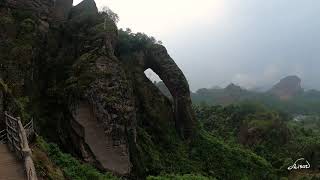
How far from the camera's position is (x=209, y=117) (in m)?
77.9

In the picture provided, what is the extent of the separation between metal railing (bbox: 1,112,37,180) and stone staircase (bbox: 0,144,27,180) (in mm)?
189

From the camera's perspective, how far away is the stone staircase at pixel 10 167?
14070 millimetres

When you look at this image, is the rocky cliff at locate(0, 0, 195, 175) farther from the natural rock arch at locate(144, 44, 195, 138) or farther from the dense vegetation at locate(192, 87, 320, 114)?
the dense vegetation at locate(192, 87, 320, 114)

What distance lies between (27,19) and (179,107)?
15.5 metres

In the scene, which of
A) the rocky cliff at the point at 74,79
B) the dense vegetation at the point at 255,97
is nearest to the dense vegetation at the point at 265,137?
the rocky cliff at the point at 74,79

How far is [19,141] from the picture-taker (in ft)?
50.1

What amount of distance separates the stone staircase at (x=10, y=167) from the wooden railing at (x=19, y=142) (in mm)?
189

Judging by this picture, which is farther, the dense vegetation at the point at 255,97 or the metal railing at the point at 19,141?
the dense vegetation at the point at 255,97

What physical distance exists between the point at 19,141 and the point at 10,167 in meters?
0.78

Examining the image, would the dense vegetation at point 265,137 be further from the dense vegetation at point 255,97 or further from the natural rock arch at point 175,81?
the dense vegetation at point 255,97

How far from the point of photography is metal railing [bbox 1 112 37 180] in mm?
13094

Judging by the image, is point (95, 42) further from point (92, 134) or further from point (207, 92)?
point (207, 92)

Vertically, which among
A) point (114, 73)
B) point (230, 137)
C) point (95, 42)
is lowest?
point (230, 137)

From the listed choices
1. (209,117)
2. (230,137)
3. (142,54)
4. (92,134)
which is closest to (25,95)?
(92,134)
